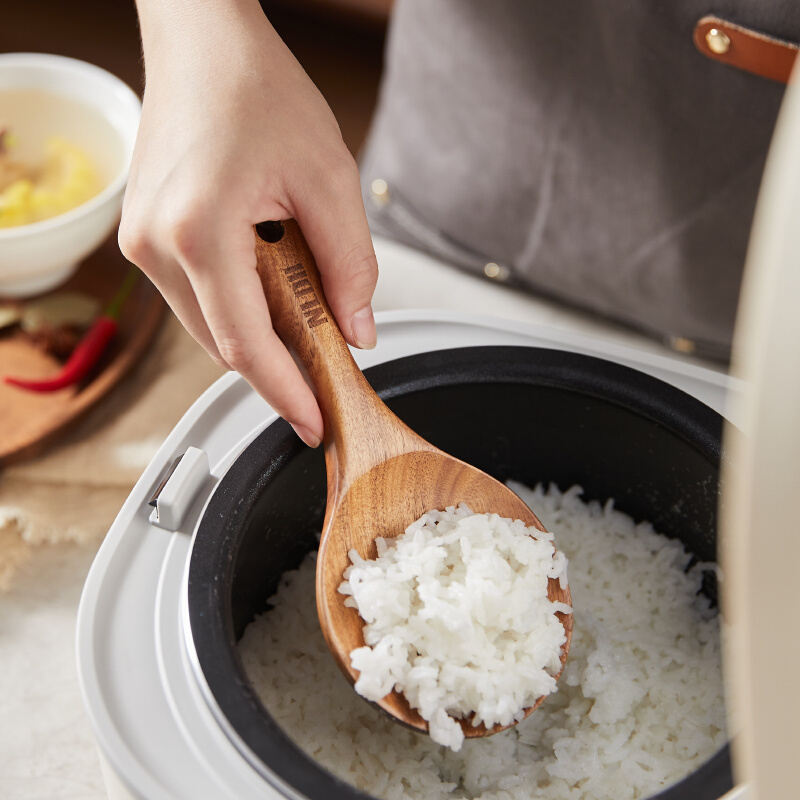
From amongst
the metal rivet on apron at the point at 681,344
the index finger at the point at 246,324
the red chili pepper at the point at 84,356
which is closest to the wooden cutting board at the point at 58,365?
the red chili pepper at the point at 84,356

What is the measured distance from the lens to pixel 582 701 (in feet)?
2.09

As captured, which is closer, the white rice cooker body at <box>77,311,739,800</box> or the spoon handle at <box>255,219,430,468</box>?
the white rice cooker body at <box>77,311,739,800</box>

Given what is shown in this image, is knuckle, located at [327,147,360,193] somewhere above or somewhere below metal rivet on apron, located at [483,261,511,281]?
above

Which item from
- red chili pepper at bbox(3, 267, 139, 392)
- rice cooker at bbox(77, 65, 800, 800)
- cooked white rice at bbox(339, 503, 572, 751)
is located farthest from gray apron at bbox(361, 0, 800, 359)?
cooked white rice at bbox(339, 503, 572, 751)

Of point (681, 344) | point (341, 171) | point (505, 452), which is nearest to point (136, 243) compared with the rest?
point (341, 171)

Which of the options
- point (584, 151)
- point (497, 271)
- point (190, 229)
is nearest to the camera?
point (190, 229)

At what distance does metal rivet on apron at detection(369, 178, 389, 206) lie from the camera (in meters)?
1.17

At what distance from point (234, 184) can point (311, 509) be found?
0.97 ft

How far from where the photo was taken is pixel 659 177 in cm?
93

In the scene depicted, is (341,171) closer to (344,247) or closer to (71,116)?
(344,247)

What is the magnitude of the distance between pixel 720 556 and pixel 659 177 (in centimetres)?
46

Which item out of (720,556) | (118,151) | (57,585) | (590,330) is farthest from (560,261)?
(57,585)

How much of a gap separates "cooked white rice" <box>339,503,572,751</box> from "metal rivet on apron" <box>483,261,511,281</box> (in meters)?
0.55

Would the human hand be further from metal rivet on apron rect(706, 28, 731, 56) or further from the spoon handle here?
metal rivet on apron rect(706, 28, 731, 56)
